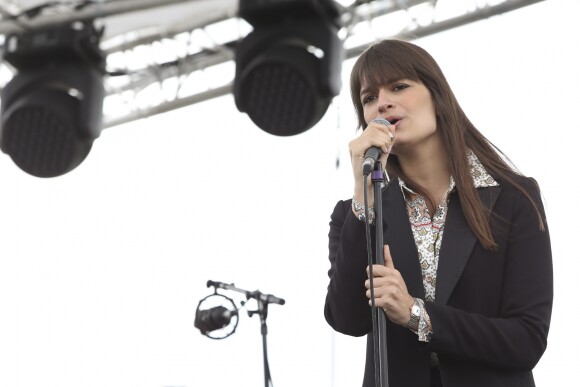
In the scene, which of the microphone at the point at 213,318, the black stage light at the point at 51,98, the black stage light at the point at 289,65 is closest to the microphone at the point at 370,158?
the black stage light at the point at 289,65

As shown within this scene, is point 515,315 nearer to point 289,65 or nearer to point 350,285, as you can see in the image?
point 350,285

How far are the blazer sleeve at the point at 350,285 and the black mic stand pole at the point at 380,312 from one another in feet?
0.45

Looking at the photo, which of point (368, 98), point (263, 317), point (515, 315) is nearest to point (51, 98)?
point (368, 98)

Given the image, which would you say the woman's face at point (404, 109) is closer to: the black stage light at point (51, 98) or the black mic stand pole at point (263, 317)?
the black stage light at point (51, 98)

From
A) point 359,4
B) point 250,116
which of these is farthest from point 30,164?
point 359,4

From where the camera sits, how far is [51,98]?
7.50 feet

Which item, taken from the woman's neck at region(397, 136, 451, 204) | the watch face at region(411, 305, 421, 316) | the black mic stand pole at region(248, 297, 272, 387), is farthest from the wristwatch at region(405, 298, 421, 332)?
the black mic stand pole at region(248, 297, 272, 387)

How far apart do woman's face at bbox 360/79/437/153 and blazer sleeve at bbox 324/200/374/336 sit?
0.78ft

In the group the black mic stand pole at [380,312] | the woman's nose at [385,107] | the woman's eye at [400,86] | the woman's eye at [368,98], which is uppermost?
the woman's eye at [400,86]

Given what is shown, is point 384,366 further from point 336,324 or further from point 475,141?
point 475,141

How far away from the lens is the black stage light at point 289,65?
211 cm

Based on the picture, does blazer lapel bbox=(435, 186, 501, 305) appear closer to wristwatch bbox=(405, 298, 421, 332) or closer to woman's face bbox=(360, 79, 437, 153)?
wristwatch bbox=(405, 298, 421, 332)

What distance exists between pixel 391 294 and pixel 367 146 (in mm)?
278

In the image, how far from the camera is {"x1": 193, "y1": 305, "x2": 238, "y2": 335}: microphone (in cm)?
398
